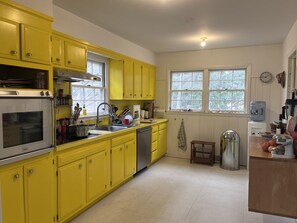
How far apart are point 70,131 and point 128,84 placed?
185cm

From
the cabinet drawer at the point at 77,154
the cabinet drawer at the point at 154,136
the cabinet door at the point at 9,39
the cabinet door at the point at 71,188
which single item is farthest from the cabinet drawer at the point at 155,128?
the cabinet door at the point at 9,39

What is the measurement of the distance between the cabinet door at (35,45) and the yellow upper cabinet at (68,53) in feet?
1.78

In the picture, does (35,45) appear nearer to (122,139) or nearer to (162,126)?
(122,139)

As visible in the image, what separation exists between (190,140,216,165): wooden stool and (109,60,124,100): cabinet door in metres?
1.96

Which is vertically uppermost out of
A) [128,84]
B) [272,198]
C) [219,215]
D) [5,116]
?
[128,84]

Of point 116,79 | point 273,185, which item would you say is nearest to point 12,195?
point 273,185

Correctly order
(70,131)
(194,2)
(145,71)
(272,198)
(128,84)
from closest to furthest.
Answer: (272,198) → (194,2) → (70,131) → (128,84) → (145,71)

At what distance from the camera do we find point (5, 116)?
67.3 inches

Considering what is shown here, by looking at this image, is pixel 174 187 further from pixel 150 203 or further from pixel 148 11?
pixel 148 11

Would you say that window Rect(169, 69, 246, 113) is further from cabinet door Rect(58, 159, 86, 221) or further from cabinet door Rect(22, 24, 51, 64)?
cabinet door Rect(22, 24, 51, 64)

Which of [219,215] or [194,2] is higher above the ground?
[194,2]

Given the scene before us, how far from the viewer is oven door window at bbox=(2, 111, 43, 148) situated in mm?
1731

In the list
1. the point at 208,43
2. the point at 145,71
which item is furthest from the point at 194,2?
the point at 145,71

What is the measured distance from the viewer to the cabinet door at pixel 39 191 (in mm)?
1955
